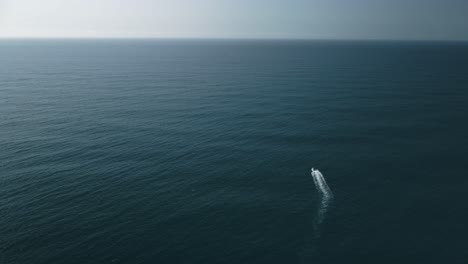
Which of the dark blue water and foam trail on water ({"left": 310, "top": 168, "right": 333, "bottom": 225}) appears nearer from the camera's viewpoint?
the dark blue water

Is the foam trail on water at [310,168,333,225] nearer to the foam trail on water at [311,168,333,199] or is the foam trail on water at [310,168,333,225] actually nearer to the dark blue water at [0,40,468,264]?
the foam trail on water at [311,168,333,199]

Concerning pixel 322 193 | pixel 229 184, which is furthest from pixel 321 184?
pixel 229 184

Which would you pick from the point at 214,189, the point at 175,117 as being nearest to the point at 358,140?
the point at 214,189

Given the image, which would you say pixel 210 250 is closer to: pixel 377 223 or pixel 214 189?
pixel 214 189

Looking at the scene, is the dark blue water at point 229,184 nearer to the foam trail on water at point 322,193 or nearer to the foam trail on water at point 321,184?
the foam trail on water at point 322,193

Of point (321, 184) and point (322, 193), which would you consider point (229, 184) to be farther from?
point (321, 184)

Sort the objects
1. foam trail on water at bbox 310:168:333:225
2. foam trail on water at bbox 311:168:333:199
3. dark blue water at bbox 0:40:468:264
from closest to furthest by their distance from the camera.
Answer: dark blue water at bbox 0:40:468:264, foam trail on water at bbox 310:168:333:225, foam trail on water at bbox 311:168:333:199

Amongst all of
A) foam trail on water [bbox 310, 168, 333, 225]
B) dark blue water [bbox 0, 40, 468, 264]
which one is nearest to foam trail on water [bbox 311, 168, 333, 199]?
foam trail on water [bbox 310, 168, 333, 225]

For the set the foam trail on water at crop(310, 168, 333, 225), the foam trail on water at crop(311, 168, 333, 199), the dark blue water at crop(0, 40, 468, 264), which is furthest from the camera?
the foam trail on water at crop(311, 168, 333, 199)
